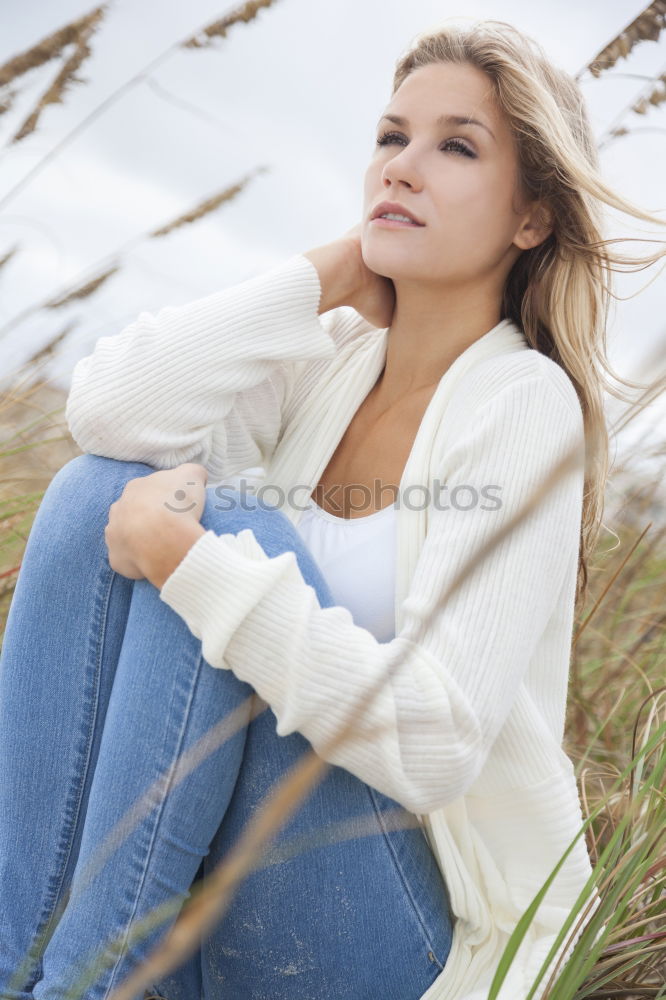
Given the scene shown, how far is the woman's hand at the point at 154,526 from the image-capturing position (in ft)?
3.95

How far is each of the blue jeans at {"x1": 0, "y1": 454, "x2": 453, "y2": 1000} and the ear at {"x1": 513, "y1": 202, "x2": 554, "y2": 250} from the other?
2.37 feet

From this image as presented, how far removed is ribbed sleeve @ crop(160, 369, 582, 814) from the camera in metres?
1.14

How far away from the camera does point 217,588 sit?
116 cm

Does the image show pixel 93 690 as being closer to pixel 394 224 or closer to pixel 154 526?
pixel 154 526

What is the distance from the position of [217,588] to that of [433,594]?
29 cm

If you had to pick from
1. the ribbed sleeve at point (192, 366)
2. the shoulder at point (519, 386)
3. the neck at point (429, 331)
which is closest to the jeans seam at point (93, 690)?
the ribbed sleeve at point (192, 366)

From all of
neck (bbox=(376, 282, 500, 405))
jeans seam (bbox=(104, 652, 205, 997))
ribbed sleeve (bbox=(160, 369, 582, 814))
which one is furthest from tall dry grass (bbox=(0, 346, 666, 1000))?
neck (bbox=(376, 282, 500, 405))

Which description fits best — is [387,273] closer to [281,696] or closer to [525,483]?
[525,483]

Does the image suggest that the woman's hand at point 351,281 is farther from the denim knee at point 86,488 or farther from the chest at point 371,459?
the denim knee at point 86,488

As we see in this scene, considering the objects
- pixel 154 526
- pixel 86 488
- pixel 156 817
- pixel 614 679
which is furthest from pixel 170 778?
pixel 614 679

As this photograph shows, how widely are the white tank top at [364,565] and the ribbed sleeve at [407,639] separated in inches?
8.1

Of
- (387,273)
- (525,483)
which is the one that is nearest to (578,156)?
(387,273)

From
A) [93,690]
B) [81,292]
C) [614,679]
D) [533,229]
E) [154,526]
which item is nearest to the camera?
[154,526]

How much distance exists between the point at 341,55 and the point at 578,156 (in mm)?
501
